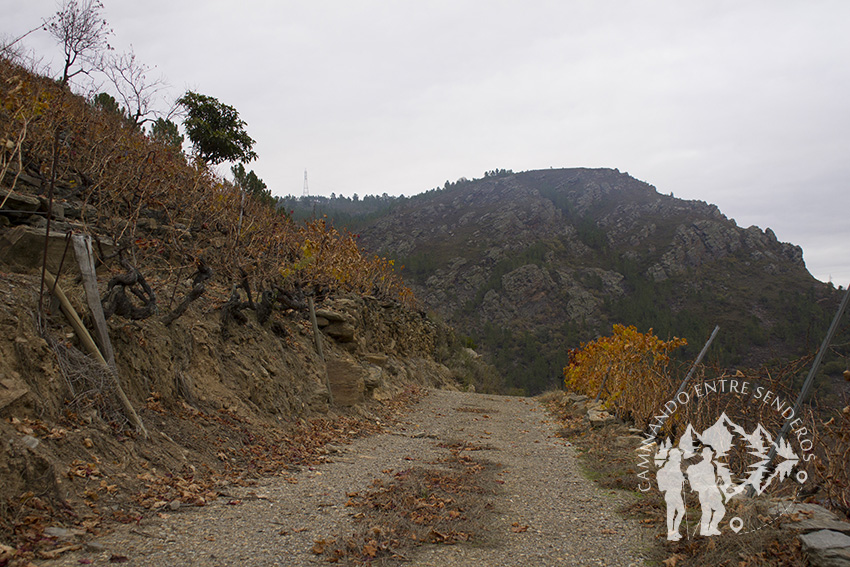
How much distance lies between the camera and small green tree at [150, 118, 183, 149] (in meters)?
13.6

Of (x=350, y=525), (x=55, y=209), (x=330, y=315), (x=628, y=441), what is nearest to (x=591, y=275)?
(x=330, y=315)

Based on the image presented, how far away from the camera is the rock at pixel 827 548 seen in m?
2.80

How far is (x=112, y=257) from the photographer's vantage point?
6.50m

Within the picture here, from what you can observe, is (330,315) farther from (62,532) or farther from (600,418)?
(62,532)

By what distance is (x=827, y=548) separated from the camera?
2.90 meters

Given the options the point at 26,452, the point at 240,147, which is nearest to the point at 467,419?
the point at 26,452

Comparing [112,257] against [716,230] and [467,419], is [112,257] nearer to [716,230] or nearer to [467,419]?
[467,419]

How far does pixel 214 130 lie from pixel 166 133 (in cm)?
393

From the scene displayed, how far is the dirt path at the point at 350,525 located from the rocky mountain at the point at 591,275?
32.4 m

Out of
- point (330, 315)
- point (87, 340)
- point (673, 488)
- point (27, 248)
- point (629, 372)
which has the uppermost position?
point (27, 248)

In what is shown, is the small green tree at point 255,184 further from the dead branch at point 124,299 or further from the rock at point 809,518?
the rock at point 809,518

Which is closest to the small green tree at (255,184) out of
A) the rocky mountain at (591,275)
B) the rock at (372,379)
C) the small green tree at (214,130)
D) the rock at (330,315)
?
the small green tree at (214,130)

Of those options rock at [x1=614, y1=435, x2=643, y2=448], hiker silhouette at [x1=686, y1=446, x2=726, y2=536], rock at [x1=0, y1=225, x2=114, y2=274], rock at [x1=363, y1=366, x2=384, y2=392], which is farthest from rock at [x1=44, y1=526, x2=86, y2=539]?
rock at [x1=363, y1=366, x2=384, y2=392]

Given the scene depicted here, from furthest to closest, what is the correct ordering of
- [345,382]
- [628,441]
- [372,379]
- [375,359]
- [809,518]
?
1. [375,359]
2. [372,379]
3. [345,382]
4. [628,441]
5. [809,518]
